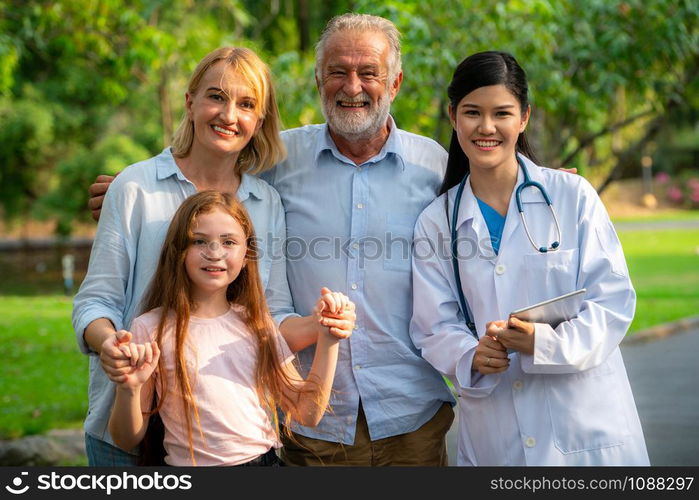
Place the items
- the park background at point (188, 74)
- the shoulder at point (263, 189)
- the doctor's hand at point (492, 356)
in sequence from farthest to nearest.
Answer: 1. the park background at point (188, 74)
2. the shoulder at point (263, 189)
3. the doctor's hand at point (492, 356)

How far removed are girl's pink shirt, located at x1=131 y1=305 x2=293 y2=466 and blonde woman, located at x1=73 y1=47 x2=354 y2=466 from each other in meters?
0.20

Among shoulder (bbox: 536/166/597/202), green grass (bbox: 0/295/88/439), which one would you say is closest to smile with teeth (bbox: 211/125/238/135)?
shoulder (bbox: 536/166/597/202)

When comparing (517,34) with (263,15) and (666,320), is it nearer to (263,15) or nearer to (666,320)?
(666,320)

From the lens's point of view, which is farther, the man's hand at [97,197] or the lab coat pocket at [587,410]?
the man's hand at [97,197]

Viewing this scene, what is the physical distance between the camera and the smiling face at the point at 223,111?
3428mm

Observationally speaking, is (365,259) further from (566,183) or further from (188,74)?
(188,74)

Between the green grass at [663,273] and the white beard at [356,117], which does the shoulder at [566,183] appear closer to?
the white beard at [356,117]

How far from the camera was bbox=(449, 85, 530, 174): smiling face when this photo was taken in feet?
10.9

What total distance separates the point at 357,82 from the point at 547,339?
4.21ft

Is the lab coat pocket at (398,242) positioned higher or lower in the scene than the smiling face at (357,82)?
lower

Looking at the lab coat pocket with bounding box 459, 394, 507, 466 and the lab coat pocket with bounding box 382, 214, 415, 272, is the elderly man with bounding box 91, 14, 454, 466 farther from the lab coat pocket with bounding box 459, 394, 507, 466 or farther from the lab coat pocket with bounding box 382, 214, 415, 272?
the lab coat pocket with bounding box 459, 394, 507, 466

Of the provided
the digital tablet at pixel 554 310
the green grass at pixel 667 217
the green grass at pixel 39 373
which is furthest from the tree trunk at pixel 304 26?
the green grass at pixel 667 217

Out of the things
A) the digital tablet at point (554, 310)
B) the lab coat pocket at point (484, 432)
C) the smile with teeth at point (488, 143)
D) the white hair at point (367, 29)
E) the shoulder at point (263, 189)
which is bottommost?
the lab coat pocket at point (484, 432)

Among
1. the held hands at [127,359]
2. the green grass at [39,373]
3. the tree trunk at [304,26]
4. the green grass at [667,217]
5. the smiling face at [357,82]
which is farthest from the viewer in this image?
the green grass at [667,217]
